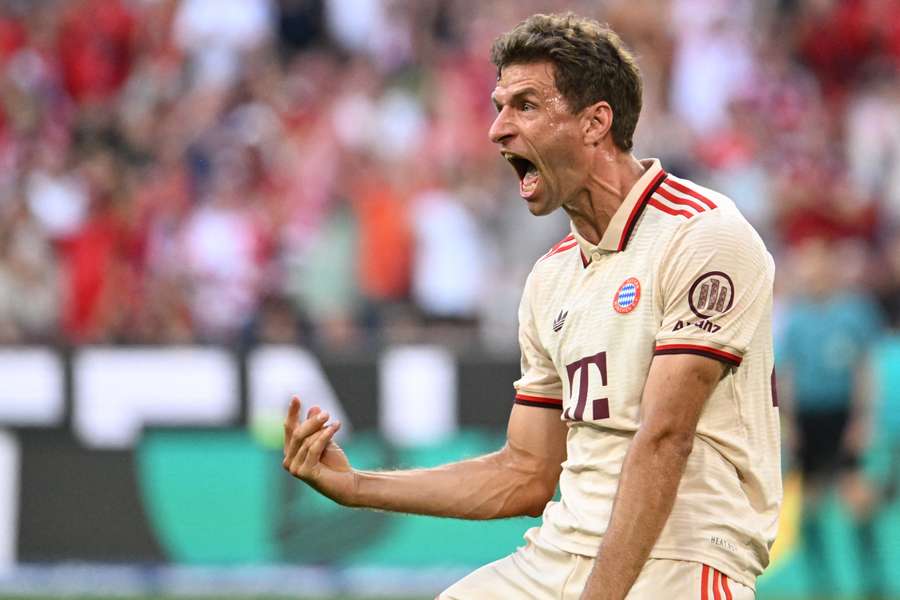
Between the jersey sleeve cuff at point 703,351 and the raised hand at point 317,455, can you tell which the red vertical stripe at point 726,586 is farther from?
the raised hand at point 317,455

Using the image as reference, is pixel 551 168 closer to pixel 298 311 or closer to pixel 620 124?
pixel 620 124

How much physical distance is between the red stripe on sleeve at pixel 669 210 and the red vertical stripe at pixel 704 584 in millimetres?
877

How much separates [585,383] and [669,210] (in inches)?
19.6

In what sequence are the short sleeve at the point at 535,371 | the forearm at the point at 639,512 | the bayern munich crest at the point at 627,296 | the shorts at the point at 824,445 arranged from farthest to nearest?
the shorts at the point at 824,445, the short sleeve at the point at 535,371, the bayern munich crest at the point at 627,296, the forearm at the point at 639,512

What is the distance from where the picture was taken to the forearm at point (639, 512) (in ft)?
12.2

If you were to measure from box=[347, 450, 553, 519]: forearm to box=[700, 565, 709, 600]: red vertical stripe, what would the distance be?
29.2 inches

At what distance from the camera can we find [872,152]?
37.6 feet

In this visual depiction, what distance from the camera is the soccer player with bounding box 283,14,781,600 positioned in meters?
3.75

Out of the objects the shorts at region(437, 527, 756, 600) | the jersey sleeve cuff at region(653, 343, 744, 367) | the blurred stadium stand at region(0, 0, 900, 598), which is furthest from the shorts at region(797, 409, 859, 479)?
the jersey sleeve cuff at region(653, 343, 744, 367)

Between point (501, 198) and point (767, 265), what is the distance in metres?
7.35

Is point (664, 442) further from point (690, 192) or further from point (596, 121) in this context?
point (596, 121)

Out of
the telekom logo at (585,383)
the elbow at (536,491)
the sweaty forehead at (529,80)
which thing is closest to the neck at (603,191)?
the sweaty forehead at (529,80)

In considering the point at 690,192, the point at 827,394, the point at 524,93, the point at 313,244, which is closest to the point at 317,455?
the point at 524,93

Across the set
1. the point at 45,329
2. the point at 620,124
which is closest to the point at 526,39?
the point at 620,124
